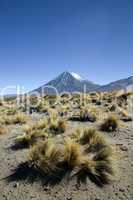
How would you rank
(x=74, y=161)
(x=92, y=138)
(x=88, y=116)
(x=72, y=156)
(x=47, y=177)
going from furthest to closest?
(x=88, y=116) → (x=92, y=138) → (x=72, y=156) → (x=74, y=161) → (x=47, y=177)

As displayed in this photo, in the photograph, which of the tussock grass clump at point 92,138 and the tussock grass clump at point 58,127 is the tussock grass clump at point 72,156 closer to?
the tussock grass clump at point 92,138

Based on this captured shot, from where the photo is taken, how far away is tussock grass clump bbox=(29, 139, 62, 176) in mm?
5824

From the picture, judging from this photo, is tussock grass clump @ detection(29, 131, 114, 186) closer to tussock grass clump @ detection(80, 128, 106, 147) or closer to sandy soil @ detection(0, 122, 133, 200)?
sandy soil @ detection(0, 122, 133, 200)

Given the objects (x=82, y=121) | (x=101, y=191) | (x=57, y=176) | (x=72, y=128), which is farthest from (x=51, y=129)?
(x=101, y=191)

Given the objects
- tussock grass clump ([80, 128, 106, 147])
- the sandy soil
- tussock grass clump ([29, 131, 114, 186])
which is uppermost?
tussock grass clump ([80, 128, 106, 147])

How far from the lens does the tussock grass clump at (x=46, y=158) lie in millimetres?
5824

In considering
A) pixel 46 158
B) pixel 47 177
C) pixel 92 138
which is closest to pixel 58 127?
pixel 92 138

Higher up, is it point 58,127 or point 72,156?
point 58,127

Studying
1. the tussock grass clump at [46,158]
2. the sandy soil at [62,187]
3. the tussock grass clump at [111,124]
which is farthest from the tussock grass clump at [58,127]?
the sandy soil at [62,187]

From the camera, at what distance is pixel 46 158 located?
612 centimetres

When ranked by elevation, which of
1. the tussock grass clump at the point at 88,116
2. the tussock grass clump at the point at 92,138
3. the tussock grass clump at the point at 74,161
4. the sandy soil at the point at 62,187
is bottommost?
the sandy soil at the point at 62,187

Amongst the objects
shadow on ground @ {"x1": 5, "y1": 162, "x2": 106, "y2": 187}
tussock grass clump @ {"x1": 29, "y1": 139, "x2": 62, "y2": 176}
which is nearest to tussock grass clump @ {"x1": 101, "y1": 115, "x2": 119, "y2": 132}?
tussock grass clump @ {"x1": 29, "y1": 139, "x2": 62, "y2": 176}

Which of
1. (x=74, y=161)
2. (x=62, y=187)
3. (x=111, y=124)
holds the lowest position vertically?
(x=62, y=187)

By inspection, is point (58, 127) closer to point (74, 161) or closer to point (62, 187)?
point (74, 161)
